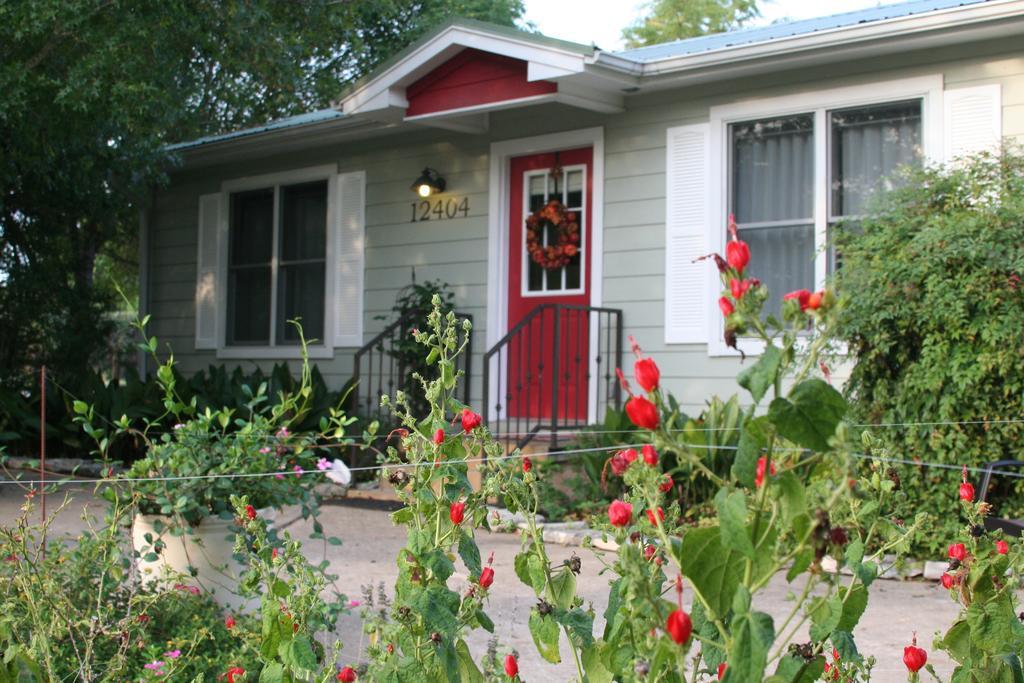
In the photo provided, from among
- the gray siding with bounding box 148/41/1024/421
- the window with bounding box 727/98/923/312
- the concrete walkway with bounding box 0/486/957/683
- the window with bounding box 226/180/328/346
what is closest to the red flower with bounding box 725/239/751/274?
the concrete walkway with bounding box 0/486/957/683

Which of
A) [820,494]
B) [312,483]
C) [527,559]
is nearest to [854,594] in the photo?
[820,494]

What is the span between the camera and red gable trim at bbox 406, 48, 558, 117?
8.34 m

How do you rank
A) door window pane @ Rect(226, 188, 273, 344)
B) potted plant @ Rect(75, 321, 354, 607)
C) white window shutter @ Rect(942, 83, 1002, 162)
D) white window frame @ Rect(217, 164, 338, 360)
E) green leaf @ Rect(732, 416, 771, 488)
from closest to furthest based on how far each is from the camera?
1. green leaf @ Rect(732, 416, 771, 488)
2. potted plant @ Rect(75, 321, 354, 607)
3. white window shutter @ Rect(942, 83, 1002, 162)
4. white window frame @ Rect(217, 164, 338, 360)
5. door window pane @ Rect(226, 188, 273, 344)

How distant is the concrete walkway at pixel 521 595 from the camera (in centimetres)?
416

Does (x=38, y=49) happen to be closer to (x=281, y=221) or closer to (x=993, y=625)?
(x=281, y=221)

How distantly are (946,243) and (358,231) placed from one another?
592 cm

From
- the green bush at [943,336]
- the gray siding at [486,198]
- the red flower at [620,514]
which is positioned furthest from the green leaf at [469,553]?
the gray siding at [486,198]

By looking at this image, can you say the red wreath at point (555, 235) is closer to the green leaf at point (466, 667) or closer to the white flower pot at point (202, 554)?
the white flower pot at point (202, 554)

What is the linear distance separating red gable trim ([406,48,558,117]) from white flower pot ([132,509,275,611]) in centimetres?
492

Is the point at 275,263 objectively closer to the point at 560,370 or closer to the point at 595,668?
the point at 560,370

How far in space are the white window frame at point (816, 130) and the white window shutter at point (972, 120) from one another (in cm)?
7

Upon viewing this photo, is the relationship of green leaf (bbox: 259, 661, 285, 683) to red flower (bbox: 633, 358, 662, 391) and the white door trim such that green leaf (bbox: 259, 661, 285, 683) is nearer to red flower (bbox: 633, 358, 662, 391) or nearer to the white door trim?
red flower (bbox: 633, 358, 662, 391)

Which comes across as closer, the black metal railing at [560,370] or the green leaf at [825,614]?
the green leaf at [825,614]

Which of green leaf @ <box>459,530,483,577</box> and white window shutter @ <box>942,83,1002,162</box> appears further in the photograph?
white window shutter @ <box>942,83,1002,162</box>
